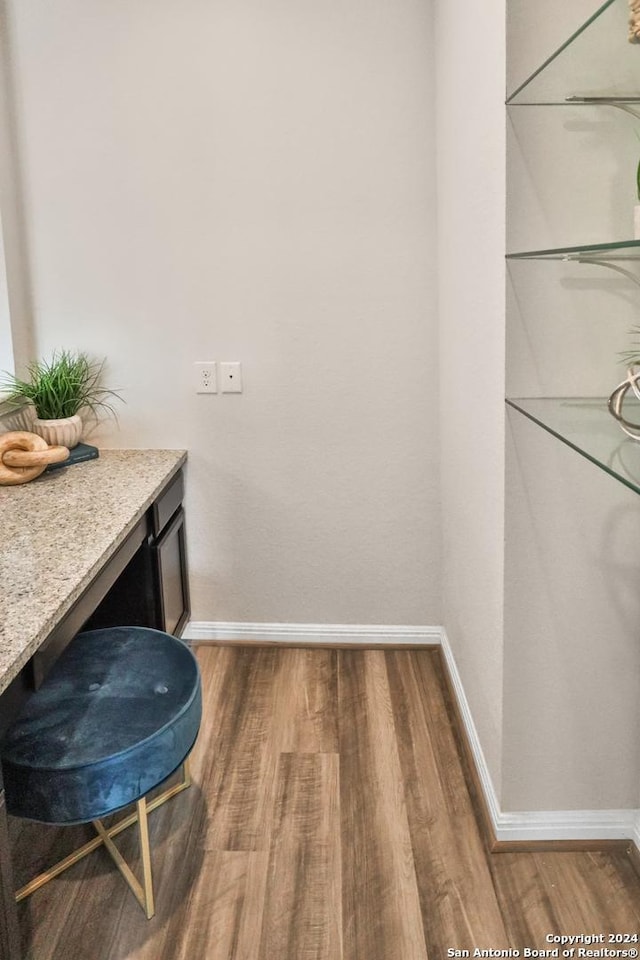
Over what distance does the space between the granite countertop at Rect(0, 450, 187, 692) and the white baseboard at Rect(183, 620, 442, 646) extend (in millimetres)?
658

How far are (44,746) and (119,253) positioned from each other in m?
1.72

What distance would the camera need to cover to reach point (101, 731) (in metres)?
1.62

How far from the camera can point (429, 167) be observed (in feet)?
8.69

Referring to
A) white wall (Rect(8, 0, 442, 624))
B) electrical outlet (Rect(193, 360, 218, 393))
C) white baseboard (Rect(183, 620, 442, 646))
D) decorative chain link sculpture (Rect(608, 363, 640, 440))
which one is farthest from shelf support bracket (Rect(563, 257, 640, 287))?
white baseboard (Rect(183, 620, 442, 646))

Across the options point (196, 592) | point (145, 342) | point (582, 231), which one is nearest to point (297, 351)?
point (145, 342)

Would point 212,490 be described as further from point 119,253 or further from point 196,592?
point 119,253

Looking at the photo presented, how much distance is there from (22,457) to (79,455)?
1.11 ft

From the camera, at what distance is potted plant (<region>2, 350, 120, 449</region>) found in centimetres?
263

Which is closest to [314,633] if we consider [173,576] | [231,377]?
[173,576]

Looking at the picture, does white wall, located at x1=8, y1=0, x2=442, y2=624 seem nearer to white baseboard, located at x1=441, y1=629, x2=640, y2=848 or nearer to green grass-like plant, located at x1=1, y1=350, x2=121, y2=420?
green grass-like plant, located at x1=1, y1=350, x2=121, y2=420

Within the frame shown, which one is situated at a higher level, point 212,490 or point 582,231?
point 582,231

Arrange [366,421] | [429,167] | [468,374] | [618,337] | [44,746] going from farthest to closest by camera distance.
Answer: [366,421]
[429,167]
[468,374]
[618,337]
[44,746]

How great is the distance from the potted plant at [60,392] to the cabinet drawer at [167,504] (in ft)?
1.20

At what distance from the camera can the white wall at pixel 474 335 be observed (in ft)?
5.90
